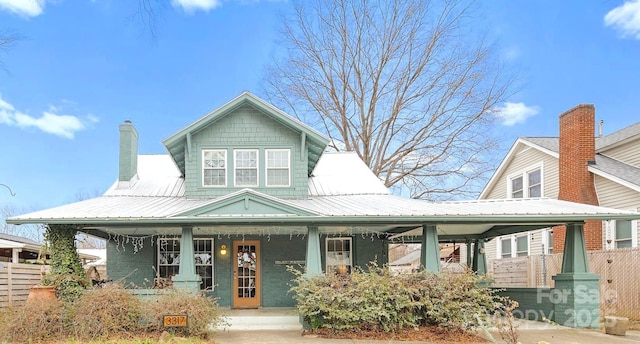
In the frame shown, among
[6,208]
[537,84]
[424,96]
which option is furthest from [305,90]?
[6,208]

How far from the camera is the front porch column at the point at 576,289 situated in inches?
467

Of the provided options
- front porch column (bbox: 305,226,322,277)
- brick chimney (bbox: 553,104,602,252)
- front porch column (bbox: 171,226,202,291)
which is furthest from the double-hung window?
front porch column (bbox: 171,226,202,291)

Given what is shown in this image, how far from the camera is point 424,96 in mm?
25547

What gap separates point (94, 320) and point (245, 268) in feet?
18.2

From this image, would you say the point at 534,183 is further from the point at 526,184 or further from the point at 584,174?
the point at 584,174

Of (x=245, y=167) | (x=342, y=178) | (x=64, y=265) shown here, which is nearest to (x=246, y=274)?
(x=245, y=167)

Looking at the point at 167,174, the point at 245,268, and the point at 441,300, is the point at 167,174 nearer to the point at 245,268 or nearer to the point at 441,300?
the point at 245,268

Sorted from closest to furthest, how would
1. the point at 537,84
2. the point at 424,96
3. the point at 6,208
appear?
the point at 537,84 < the point at 424,96 < the point at 6,208

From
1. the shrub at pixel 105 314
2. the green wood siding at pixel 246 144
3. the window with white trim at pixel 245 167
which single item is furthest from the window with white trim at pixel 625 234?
the shrub at pixel 105 314

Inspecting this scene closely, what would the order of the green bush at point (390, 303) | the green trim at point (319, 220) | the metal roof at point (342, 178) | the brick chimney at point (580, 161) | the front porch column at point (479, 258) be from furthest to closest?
1. the brick chimney at point (580, 161)
2. the front porch column at point (479, 258)
3. the metal roof at point (342, 178)
4. the green trim at point (319, 220)
5. the green bush at point (390, 303)

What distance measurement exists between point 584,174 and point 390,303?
32.6 feet

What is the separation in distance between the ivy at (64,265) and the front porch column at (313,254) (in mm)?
5110

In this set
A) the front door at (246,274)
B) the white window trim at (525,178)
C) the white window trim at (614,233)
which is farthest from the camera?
the white window trim at (525,178)

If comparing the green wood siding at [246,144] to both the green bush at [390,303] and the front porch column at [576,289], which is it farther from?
the front porch column at [576,289]
